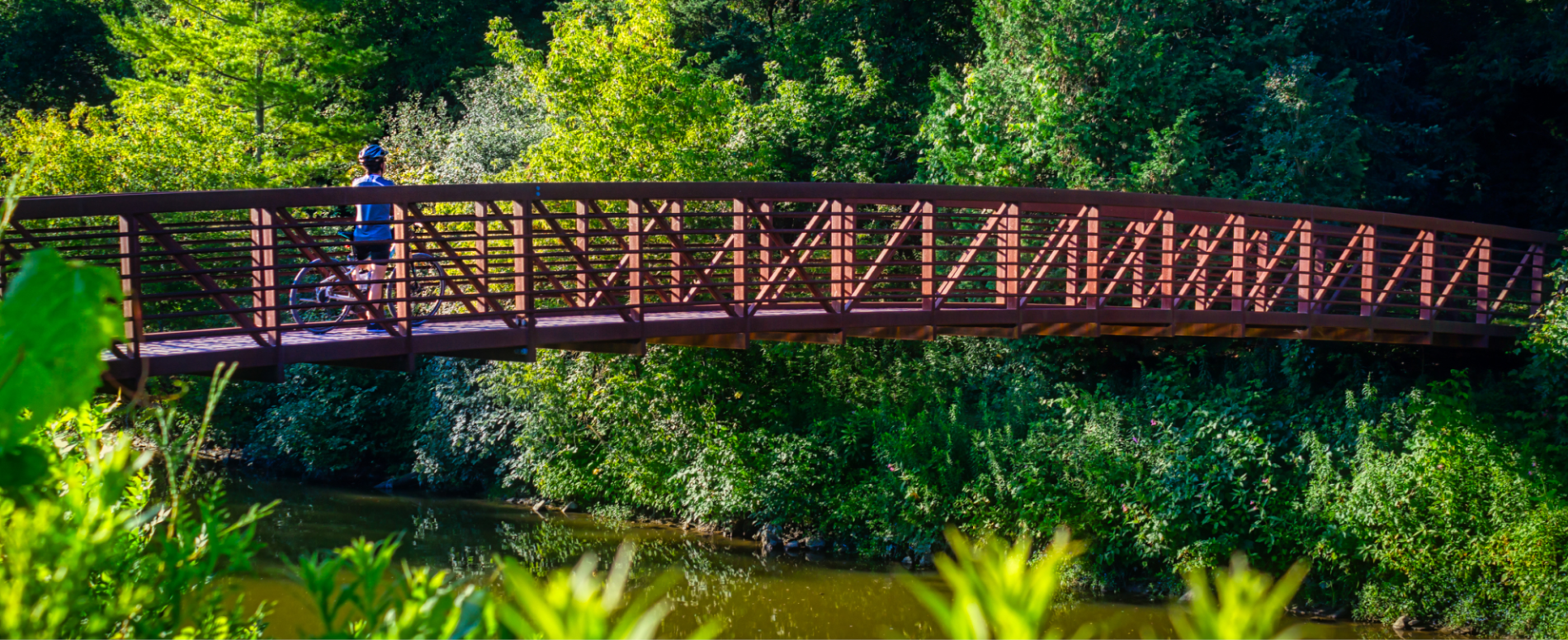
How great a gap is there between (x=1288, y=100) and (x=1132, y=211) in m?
3.60

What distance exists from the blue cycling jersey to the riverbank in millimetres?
6649

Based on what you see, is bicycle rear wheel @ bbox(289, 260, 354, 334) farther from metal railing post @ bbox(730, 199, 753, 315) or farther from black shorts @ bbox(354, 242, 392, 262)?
metal railing post @ bbox(730, 199, 753, 315)

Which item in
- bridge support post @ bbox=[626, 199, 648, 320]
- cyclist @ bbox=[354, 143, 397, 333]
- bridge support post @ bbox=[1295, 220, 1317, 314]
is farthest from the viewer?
bridge support post @ bbox=[1295, 220, 1317, 314]

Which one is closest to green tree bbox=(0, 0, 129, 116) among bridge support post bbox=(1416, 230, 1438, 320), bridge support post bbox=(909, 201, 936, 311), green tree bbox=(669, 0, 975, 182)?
green tree bbox=(669, 0, 975, 182)

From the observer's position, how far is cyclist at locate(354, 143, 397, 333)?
8656mm

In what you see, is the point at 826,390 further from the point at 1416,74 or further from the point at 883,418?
the point at 1416,74

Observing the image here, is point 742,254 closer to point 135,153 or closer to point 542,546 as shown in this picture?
point 542,546

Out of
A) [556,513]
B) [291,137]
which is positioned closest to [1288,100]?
[556,513]

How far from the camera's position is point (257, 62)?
23328 mm

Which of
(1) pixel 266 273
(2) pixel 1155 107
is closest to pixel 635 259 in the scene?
(1) pixel 266 273

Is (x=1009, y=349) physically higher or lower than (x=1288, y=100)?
lower

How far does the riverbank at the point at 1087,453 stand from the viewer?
11.9 meters

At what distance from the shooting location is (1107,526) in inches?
523

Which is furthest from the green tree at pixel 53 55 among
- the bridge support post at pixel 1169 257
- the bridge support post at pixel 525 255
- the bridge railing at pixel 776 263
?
the bridge support post at pixel 1169 257
